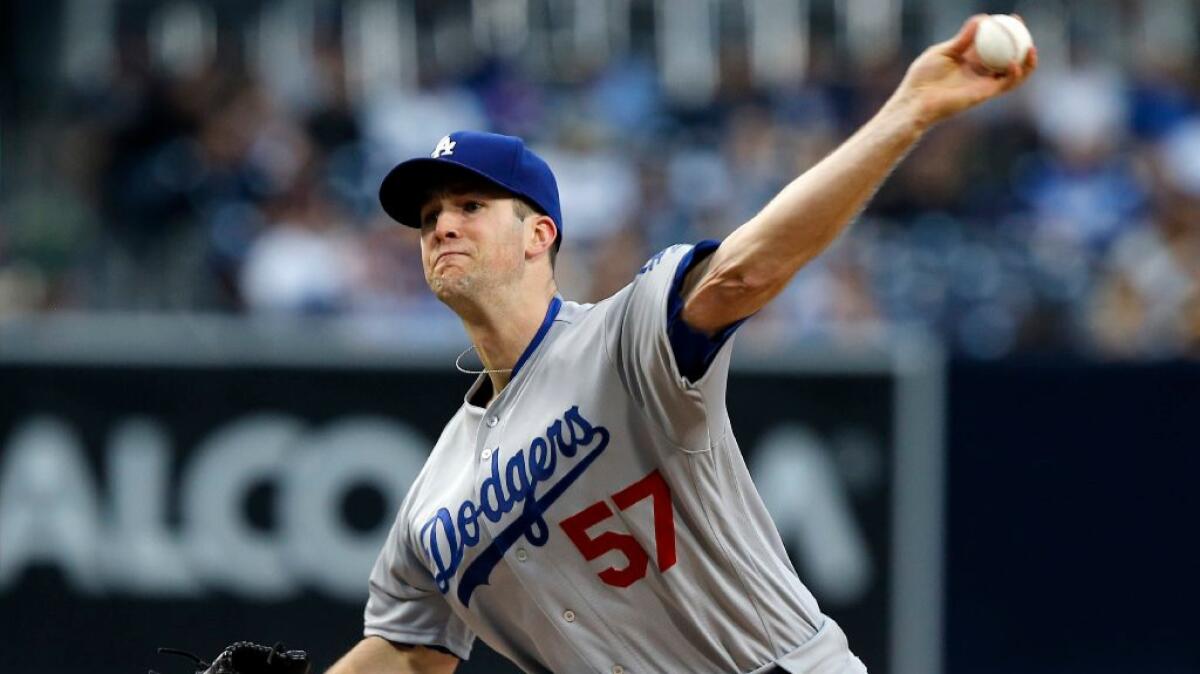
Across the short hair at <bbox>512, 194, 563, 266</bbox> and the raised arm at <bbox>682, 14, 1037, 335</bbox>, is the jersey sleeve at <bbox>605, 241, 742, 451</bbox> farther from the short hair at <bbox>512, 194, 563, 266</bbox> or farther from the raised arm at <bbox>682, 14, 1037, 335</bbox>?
the short hair at <bbox>512, 194, 563, 266</bbox>

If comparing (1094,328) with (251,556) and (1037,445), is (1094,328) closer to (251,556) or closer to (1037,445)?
(1037,445)

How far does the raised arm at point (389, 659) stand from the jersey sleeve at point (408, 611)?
27mm

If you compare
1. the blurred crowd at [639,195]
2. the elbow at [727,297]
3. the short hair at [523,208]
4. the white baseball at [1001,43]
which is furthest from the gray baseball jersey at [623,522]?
the blurred crowd at [639,195]

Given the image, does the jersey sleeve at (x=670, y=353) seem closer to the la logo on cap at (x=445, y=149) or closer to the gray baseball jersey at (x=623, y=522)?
the gray baseball jersey at (x=623, y=522)

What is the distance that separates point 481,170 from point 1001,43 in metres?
1.31

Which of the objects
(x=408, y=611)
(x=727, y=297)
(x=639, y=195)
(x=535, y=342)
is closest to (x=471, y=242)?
(x=535, y=342)

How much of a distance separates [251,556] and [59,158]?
3.52 metres

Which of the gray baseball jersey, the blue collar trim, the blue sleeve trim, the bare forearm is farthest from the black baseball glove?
the bare forearm

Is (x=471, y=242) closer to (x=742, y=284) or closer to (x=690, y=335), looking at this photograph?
(x=690, y=335)

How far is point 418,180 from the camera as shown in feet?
13.5

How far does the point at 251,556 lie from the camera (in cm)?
779

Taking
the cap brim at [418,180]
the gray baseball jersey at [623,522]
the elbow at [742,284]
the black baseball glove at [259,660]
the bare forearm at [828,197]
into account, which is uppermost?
the cap brim at [418,180]

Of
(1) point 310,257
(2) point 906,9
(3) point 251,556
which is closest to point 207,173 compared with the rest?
(1) point 310,257

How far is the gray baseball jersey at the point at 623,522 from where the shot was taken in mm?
3686
